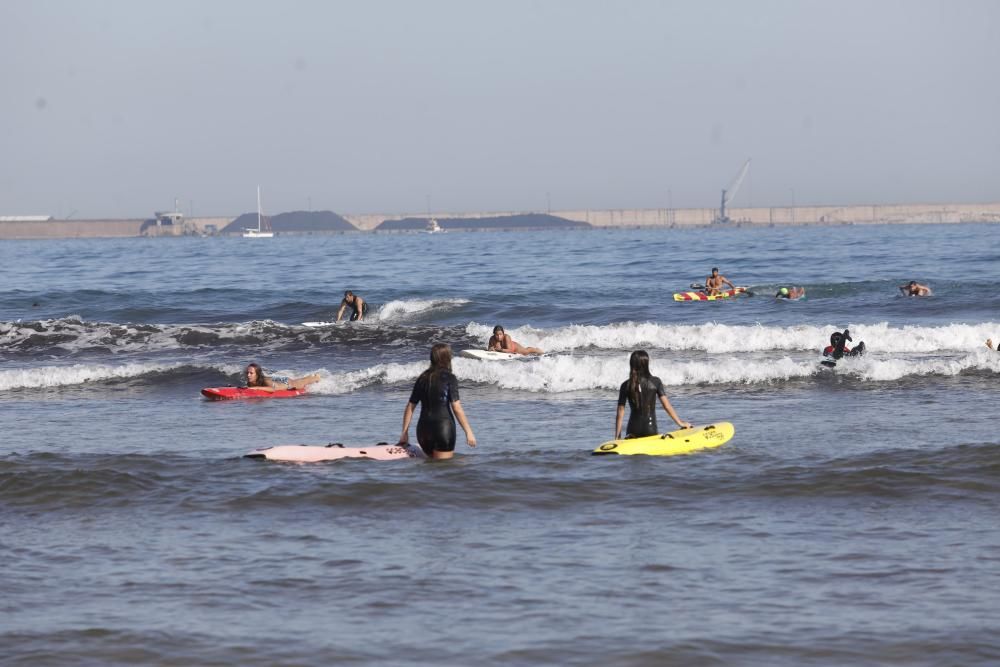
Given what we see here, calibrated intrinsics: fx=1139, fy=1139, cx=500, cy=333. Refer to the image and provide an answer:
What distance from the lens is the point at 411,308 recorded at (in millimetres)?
41281

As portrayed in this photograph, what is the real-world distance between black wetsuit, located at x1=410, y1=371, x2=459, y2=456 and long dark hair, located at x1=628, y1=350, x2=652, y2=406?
228 centimetres

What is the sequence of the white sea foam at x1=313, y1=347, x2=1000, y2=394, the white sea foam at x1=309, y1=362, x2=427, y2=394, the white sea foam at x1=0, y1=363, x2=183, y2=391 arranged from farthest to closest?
1. the white sea foam at x1=0, y1=363, x2=183, y2=391
2. the white sea foam at x1=309, y1=362, x2=427, y2=394
3. the white sea foam at x1=313, y1=347, x2=1000, y2=394

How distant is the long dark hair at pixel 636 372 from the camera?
14.4 meters

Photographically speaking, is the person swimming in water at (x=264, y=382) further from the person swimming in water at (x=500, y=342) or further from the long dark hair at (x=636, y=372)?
the long dark hair at (x=636, y=372)

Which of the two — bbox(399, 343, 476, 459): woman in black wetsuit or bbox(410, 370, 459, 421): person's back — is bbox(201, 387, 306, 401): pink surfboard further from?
bbox(410, 370, 459, 421): person's back

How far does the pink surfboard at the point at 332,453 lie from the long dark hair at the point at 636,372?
9.21 ft

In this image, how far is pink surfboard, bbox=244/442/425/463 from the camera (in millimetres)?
14250

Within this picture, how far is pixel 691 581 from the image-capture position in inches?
365

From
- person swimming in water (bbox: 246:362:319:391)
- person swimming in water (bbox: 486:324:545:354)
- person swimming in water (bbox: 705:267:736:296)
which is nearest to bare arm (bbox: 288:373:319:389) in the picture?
person swimming in water (bbox: 246:362:319:391)

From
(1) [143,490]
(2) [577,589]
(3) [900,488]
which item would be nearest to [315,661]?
(2) [577,589]

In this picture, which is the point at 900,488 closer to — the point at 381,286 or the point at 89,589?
the point at 89,589

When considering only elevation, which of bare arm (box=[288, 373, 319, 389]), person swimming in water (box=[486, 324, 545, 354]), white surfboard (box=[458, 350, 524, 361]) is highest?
person swimming in water (box=[486, 324, 545, 354])

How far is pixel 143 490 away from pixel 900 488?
848 centimetres

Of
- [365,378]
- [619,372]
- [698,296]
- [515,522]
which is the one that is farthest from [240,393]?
[698,296]
